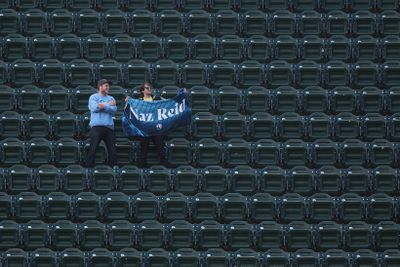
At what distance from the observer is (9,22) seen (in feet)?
62.5

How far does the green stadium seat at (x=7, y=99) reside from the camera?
1798 cm

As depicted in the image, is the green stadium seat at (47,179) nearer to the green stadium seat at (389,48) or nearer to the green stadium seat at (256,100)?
the green stadium seat at (256,100)

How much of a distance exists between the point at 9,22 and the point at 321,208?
5441 millimetres

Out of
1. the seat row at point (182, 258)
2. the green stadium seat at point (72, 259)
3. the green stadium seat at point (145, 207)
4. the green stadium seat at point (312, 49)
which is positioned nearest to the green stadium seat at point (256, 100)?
the green stadium seat at point (312, 49)

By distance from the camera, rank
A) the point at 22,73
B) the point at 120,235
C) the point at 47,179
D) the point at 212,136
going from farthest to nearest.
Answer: the point at 22,73 → the point at 212,136 → the point at 47,179 → the point at 120,235

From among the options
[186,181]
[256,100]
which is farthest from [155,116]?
[256,100]

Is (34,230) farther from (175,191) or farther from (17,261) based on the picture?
(175,191)

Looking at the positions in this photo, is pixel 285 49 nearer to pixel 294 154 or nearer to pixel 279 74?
pixel 279 74

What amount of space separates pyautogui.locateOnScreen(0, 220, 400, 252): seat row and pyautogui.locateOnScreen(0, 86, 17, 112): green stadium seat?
2086 millimetres

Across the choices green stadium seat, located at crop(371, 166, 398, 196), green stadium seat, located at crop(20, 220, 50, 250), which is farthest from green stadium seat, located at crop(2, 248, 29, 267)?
green stadium seat, located at crop(371, 166, 398, 196)

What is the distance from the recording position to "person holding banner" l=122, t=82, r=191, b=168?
57.1 ft

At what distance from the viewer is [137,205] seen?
1681 cm

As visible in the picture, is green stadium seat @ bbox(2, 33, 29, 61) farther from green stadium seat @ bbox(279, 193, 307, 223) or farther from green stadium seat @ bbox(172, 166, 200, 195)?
green stadium seat @ bbox(279, 193, 307, 223)

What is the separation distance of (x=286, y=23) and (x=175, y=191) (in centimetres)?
338
